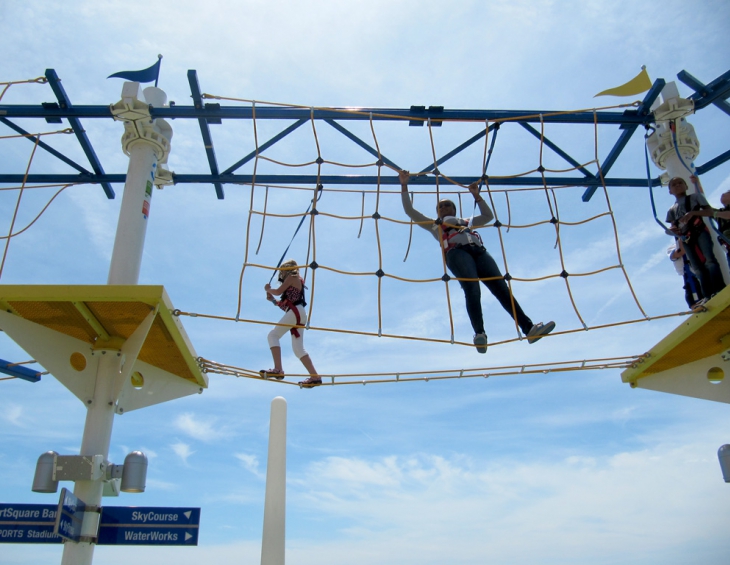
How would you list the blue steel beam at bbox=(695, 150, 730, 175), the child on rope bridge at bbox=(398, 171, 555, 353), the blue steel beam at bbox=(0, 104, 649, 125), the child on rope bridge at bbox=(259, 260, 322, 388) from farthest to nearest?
1. the blue steel beam at bbox=(695, 150, 730, 175)
2. the blue steel beam at bbox=(0, 104, 649, 125)
3. the child on rope bridge at bbox=(259, 260, 322, 388)
4. the child on rope bridge at bbox=(398, 171, 555, 353)

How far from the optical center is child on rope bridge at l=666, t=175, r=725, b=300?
6773mm

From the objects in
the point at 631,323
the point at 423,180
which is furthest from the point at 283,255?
the point at 631,323

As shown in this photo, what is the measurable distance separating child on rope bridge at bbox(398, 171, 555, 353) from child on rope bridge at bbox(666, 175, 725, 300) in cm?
181

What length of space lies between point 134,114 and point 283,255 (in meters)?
2.25

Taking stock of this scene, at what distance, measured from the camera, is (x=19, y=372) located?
25.6ft

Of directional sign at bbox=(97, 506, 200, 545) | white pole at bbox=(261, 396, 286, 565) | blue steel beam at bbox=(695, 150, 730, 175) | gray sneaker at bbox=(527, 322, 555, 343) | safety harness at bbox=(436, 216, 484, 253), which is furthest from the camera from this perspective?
blue steel beam at bbox=(695, 150, 730, 175)

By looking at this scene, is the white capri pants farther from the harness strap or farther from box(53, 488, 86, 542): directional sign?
box(53, 488, 86, 542): directional sign

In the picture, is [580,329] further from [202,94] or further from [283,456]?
[202,94]

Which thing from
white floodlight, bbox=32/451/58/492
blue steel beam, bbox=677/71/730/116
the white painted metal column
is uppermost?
blue steel beam, bbox=677/71/730/116

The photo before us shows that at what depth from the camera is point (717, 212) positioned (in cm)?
677

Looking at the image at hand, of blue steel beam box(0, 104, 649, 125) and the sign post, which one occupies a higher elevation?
blue steel beam box(0, 104, 649, 125)

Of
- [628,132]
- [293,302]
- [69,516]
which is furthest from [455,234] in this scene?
[69,516]

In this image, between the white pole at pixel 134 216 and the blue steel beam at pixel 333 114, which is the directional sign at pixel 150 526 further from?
the blue steel beam at pixel 333 114

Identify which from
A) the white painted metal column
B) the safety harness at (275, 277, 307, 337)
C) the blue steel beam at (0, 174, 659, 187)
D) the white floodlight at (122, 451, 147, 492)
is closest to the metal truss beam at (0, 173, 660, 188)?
the blue steel beam at (0, 174, 659, 187)
